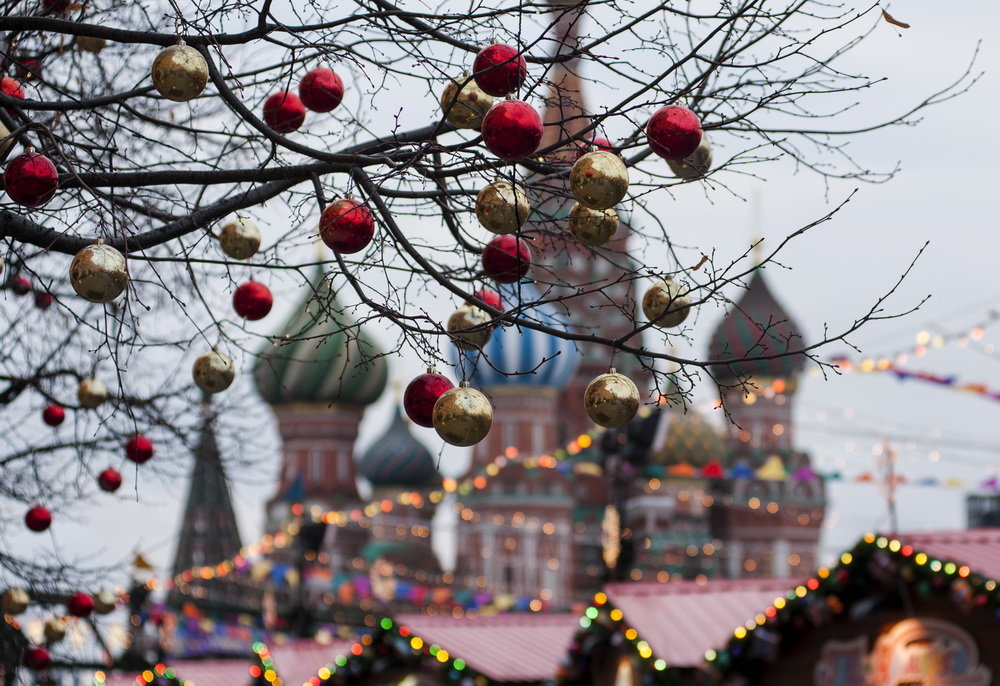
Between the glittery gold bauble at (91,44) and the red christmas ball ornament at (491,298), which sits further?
the glittery gold bauble at (91,44)

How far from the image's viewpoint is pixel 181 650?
129 ft

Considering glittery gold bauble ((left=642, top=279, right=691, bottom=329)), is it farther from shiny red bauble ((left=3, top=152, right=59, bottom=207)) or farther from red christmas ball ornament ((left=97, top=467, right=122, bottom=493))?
red christmas ball ornament ((left=97, top=467, right=122, bottom=493))

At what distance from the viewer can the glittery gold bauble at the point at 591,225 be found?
17.1ft

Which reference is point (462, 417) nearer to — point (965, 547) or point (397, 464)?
point (965, 547)

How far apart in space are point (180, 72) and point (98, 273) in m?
0.71

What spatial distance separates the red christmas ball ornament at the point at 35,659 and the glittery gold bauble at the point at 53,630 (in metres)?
0.31

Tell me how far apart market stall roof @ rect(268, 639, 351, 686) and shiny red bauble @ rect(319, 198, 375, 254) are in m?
11.3

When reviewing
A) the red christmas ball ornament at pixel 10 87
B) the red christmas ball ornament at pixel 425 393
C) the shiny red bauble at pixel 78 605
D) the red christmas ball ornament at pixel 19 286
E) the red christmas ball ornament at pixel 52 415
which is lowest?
the shiny red bauble at pixel 78 605

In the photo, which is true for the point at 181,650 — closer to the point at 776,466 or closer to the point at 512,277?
the point at 776,466

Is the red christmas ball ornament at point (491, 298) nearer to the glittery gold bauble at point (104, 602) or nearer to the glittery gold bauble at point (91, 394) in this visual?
the glittery gold bauble at point (91, 394)

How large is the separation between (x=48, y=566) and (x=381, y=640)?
21.4 feet

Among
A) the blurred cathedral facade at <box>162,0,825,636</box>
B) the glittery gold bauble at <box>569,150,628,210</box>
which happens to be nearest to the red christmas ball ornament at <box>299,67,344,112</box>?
the glittery gold bauble at <box>569,150,628,210</box>

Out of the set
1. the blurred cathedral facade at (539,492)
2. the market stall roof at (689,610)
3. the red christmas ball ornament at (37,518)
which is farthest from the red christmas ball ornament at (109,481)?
the blurred cathedral facade at (539,492)

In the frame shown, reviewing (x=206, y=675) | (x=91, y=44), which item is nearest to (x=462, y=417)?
(x=91, y=44)
